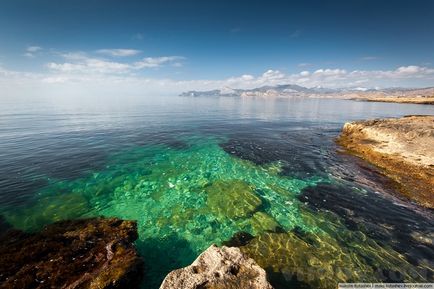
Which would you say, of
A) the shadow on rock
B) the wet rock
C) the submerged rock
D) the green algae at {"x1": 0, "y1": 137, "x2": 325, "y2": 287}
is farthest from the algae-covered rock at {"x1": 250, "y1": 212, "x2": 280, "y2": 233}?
the submerged rock

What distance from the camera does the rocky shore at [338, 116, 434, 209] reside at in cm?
1615

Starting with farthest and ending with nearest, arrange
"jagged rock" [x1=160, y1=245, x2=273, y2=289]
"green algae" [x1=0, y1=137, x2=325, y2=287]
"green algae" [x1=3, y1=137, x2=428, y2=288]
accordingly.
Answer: "green algae" [x1=0, y1=137, x2=325, y2=287], "green algae" [x1=3, y1=137, x2=428, y2=288], "jagged rock" [x1=160, y1=245, x2=273, y2=289]

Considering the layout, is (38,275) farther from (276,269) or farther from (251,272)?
(276,269)

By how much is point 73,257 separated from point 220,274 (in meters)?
6.18

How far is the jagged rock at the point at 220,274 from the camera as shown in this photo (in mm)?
6492

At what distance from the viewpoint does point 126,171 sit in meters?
19.9

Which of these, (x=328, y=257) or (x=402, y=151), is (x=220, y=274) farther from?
(x=402, y=151)

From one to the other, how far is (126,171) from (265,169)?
13.4 m

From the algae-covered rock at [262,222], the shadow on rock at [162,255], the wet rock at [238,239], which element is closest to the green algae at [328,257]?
the wet rock at [238,239]

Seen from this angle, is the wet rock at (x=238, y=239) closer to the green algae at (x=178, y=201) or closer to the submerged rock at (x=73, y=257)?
the green algae at (x=178, y=201)

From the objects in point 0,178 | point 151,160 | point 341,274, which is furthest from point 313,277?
point 0,178

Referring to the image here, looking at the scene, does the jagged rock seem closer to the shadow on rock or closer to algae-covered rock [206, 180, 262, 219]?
the shadow on rock

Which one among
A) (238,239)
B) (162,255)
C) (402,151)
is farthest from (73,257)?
(402,151)

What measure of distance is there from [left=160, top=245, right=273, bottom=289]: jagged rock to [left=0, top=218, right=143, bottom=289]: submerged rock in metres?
2.23
